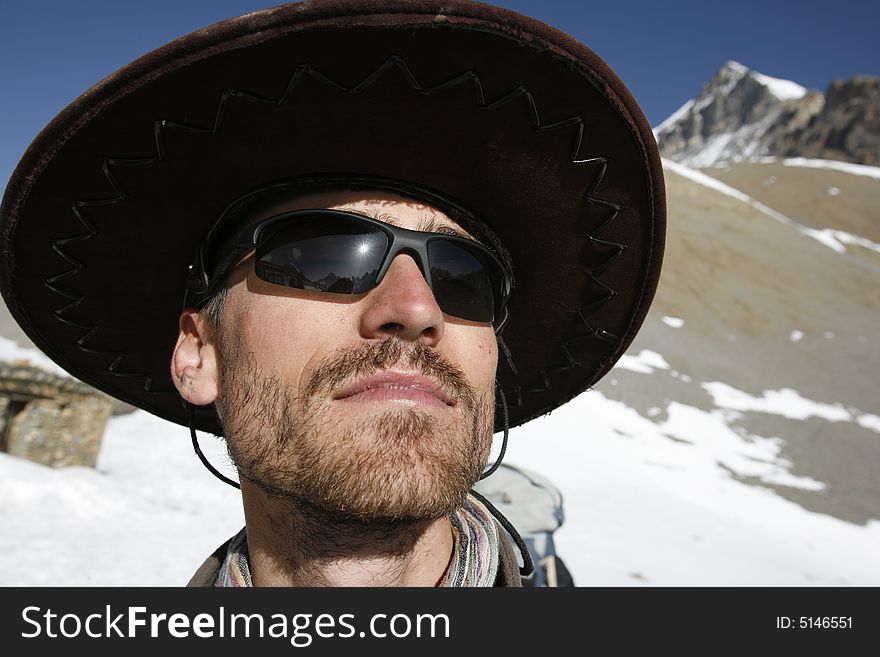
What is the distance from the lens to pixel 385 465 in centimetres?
133

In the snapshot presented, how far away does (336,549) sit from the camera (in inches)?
58.0

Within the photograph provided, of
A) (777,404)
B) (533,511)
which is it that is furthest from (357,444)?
(777,404)

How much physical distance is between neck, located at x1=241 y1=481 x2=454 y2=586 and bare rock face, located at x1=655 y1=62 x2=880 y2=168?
87.7m

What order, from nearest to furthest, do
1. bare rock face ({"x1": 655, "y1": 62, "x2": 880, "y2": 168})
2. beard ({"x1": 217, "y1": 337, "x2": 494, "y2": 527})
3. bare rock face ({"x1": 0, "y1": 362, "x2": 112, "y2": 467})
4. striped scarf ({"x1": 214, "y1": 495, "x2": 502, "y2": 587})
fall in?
beard ({"x1": 217, "y1": 337, "x2": 494, "y2": 527})
striped scarf ({"x1": 214, "y1": 495, "x2": 502, "y2": 587})
bare rock face ({"x1": 0, "y1": 362, "x2": 112, "y2": 467})
bare rock face ({"x1": 655, "y1": 62, "x2": 880, "y2": 168})

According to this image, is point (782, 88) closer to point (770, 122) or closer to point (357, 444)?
point (770, 122)

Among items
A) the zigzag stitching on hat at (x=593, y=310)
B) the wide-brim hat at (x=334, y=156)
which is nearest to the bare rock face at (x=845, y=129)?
the zigzag stitching on hat at (x=593, y=310)

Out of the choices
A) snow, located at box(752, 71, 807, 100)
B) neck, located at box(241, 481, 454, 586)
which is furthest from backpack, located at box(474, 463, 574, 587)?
snow, located at box(752, 71, 807, 100)

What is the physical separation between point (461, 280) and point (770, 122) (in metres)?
149

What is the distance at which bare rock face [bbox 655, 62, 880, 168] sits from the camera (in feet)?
247

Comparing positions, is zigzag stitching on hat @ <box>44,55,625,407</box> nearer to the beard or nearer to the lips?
the beard

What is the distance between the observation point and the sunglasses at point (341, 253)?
154 centimetres

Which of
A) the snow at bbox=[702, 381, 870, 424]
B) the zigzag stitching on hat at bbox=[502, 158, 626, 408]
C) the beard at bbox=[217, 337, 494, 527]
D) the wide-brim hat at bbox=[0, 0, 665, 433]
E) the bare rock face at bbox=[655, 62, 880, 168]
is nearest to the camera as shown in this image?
the wide-brim hat at bbox=[0, 0, 665, 433]

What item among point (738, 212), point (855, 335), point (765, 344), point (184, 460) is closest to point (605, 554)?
point (184, 460)
